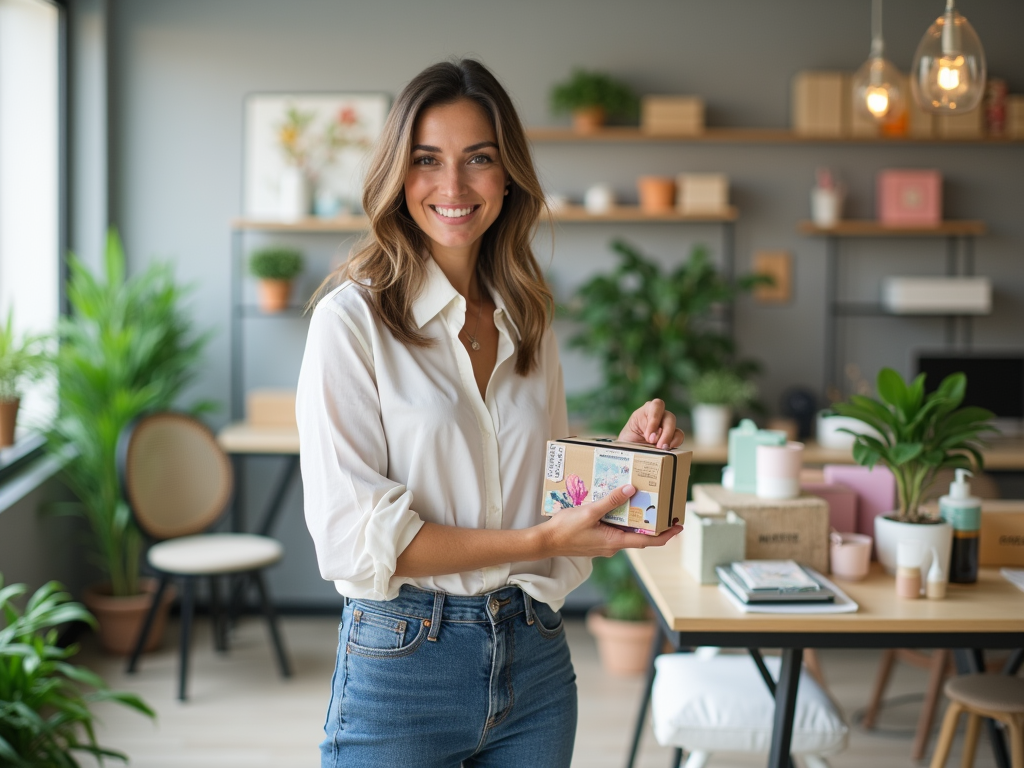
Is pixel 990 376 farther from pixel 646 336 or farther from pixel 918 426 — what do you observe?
pixel 918 426

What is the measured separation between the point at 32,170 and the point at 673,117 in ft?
8.86

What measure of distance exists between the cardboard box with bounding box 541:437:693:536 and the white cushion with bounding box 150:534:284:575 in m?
2.59

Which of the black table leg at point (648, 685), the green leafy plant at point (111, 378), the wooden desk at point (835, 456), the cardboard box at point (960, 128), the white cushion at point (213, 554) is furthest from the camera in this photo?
the cardboard box at point (960, 128)

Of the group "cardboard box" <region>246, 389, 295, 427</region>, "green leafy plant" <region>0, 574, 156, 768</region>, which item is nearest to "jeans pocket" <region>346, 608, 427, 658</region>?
"green leafy plant" <region>0, 574, 156, 768</region>

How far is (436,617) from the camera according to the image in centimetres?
146

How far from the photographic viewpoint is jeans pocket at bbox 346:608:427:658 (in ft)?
4.76

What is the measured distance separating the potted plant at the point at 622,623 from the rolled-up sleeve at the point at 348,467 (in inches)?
106

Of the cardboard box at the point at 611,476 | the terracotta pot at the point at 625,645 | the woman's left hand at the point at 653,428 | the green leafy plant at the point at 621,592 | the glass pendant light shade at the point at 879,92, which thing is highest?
the glass pendant light shade at the point at 879,92

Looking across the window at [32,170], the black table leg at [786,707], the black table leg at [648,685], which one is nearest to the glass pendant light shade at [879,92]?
the black table leg at [648,685]

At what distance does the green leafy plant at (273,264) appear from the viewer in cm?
456

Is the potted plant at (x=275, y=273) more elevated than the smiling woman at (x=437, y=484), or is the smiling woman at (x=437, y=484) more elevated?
the potted plant at (x=275, y=273)

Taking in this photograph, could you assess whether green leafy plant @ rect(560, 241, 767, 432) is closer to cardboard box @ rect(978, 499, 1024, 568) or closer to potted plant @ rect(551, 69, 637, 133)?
potted plant @ rect(551, 69, 637, 133)

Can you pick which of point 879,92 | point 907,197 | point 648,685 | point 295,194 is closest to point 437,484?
point 648,685

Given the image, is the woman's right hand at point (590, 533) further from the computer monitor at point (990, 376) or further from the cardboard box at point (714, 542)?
the computer monitor at point (990, 376)
